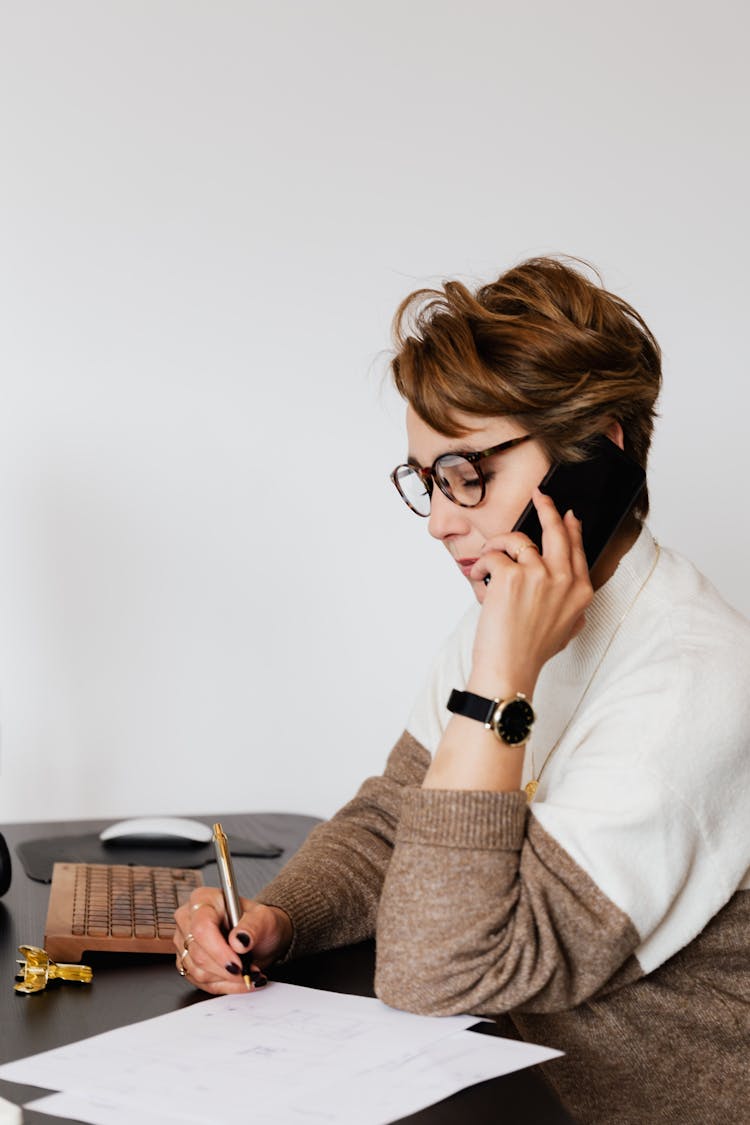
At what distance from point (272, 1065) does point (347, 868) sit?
1.44 ft

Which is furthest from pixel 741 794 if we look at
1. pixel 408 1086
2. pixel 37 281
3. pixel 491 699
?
pixel 37 281

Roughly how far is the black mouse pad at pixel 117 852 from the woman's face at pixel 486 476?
63cm

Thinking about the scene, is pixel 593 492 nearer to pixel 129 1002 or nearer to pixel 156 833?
pixel 129 1002

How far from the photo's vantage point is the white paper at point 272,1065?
857mm

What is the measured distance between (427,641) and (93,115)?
1143 millimetres

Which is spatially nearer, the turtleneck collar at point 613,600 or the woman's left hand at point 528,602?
the woman's left hand at point 528,602

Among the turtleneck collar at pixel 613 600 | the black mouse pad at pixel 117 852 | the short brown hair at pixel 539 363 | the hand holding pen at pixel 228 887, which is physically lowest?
the black mouse pad at pixel 117 852

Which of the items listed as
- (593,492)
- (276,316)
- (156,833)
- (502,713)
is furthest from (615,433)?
(276,316)

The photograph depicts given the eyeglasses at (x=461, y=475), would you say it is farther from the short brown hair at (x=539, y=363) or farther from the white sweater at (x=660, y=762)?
the white sweater at (x=660, y=762)

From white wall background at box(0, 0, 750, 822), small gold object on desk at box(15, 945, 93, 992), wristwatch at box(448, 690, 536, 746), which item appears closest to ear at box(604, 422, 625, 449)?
wristwatch at box(448, 690, 536, 746)

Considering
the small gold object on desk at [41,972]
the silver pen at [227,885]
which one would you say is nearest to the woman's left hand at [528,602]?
the silver pen at [227,885]

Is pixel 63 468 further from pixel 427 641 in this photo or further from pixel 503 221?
pixel 503 221

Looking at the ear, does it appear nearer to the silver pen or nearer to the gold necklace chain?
the gold necklace chain

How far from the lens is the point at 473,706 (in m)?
1.14
